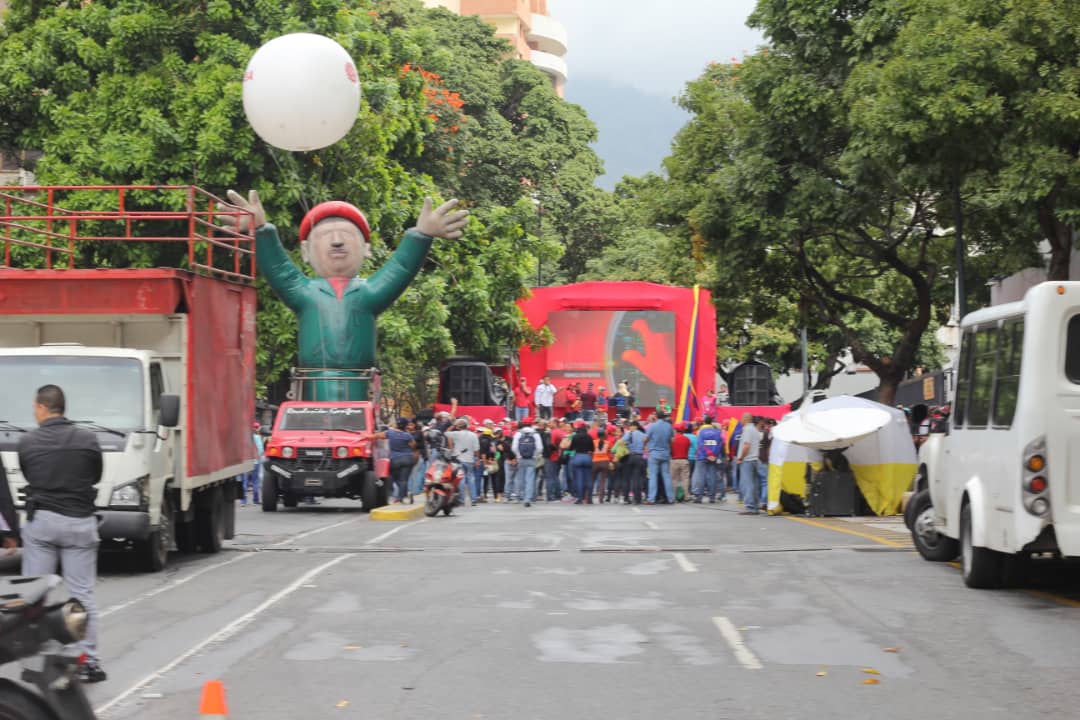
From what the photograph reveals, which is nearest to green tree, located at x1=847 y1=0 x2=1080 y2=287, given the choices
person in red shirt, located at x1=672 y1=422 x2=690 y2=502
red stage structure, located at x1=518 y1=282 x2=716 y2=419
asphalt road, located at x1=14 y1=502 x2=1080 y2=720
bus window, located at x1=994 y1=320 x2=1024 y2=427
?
asphalt road, located at x1=14 y1=502 x2=1080 y2=720

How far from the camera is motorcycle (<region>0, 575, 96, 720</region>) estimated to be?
257 inches

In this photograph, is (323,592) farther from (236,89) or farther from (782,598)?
(236,89)

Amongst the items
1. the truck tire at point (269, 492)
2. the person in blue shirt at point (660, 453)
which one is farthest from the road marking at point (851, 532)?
the truck tire at point (269, 492)

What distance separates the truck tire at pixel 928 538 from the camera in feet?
58.3

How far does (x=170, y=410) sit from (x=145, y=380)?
53.6 inches

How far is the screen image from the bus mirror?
34890 mm

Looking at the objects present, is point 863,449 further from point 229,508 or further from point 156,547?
point 156,547

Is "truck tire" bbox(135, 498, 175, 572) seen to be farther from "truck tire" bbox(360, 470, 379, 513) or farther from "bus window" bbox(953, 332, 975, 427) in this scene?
"truck tire" bbox(360, 470, 379, 513)

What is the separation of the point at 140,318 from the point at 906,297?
1121 inches

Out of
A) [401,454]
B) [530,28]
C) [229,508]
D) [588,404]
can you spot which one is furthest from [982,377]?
[530,28]

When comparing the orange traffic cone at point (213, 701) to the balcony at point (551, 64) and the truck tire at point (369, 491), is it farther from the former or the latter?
the balcony at point (551, 64)

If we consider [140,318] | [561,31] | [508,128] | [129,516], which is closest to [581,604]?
[129,516]

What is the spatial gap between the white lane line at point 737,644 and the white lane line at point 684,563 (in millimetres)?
4044

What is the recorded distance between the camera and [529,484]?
3478cm
